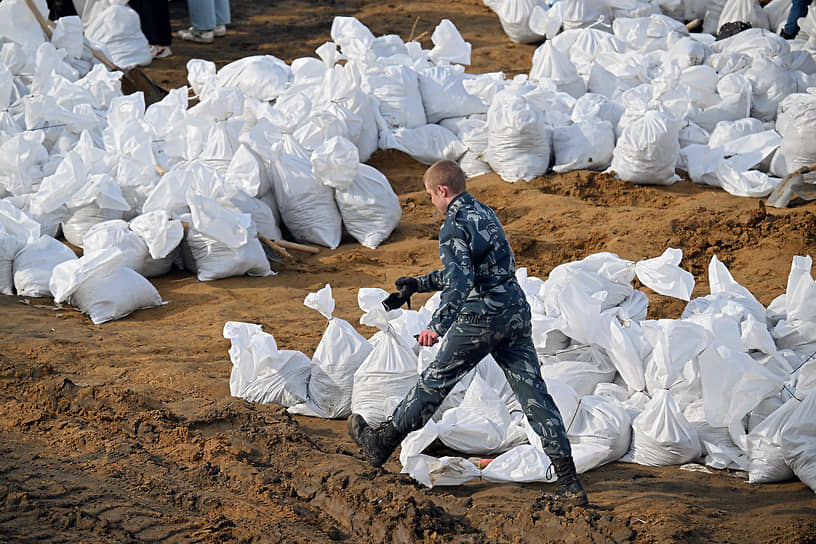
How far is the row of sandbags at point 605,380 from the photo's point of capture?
3.71 m

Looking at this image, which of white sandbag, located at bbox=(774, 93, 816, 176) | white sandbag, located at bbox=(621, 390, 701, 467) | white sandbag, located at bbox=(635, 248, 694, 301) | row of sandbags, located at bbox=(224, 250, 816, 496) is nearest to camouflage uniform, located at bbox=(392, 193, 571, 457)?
row of sandbags, located at bbox=(224, 250, 816, 496)

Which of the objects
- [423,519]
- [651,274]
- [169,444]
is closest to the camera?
[423,519]

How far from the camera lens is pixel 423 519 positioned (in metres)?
3.22

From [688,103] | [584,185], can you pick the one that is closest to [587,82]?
[688,103]

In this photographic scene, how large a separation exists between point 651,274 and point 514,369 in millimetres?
1378

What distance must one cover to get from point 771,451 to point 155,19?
8.46 m

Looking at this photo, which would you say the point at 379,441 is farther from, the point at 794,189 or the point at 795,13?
the point at 795,13

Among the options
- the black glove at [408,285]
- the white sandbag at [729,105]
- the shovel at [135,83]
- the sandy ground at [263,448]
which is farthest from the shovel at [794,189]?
the shovel at [135,83]

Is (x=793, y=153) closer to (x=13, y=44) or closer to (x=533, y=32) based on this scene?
(x=533, y=32)

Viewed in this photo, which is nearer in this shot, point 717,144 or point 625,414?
point 625,414

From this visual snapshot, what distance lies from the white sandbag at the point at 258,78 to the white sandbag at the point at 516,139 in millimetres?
1791

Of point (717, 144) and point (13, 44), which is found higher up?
point (13, 44)

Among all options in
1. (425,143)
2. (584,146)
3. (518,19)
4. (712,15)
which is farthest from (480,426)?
(712,15)

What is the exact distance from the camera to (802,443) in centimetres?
359
